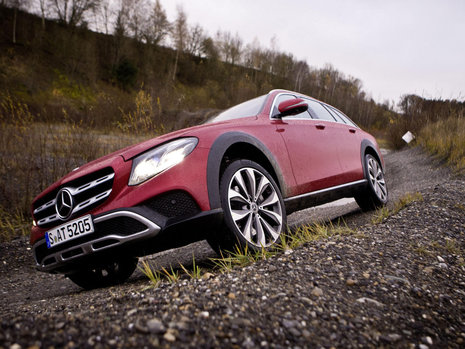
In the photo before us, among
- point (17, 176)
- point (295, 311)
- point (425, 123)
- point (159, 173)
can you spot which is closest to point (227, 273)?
point (295, 311)

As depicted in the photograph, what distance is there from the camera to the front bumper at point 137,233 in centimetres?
187

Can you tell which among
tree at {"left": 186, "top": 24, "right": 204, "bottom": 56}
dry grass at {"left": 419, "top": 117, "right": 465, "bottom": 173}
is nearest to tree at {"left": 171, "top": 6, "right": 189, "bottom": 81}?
tree at {"left": 186, "top": 24, "right": 204, "bottom": 56}

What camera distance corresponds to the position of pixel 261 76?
38.5 metres

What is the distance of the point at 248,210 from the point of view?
2.26 meters

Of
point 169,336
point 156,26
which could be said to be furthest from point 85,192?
point 156,26

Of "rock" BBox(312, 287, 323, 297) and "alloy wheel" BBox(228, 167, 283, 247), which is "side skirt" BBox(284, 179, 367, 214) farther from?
"rock" BBox(312, 287, 323, 297)

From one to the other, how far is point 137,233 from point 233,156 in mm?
1023

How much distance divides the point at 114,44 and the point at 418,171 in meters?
35.3

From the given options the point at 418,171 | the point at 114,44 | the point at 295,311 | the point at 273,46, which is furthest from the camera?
the point at 273,46

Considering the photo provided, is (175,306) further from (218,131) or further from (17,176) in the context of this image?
(17,176)

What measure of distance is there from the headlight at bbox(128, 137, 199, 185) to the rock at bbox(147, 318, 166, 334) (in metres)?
0.92

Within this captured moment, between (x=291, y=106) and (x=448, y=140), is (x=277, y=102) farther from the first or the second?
(x=448, y=140)

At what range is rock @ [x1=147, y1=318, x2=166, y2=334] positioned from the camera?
3.83 feet

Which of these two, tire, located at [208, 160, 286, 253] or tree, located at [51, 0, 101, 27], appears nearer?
tire, located at [208, 160, 286, 253]
